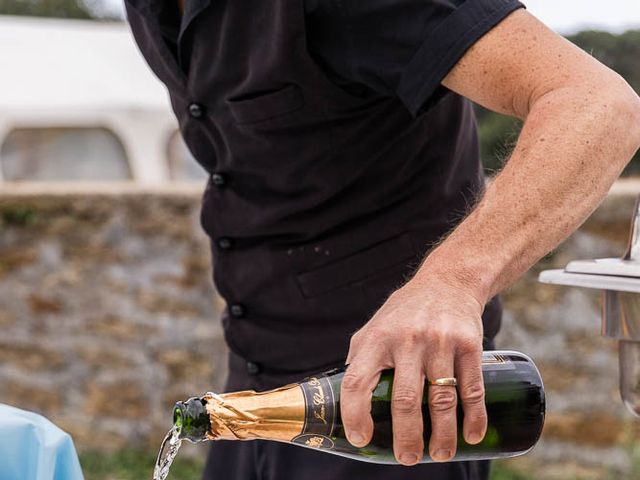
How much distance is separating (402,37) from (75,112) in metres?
6.06

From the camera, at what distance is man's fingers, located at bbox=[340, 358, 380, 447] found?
87cm

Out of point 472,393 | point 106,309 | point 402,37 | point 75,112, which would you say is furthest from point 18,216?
point 75,112

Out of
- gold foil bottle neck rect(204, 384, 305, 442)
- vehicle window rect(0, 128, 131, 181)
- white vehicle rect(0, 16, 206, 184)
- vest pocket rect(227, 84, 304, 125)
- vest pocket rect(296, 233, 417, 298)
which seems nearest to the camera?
gold foil bottle neck rect(204, 384, 305, 442)

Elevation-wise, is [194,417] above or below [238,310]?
above

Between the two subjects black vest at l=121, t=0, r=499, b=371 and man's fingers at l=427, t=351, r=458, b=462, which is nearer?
man's fingers at l=427, t=351, r=458, b=462

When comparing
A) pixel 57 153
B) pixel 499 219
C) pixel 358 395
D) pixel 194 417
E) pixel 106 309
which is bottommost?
pixel 57 153

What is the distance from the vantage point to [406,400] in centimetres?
85

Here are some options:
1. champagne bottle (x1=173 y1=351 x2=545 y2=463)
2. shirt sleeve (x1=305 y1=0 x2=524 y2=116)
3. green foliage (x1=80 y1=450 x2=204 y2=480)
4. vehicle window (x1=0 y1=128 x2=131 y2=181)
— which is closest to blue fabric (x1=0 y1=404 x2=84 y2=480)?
champagne bottle (x1=173 y1=351 x2=545 y2=463)

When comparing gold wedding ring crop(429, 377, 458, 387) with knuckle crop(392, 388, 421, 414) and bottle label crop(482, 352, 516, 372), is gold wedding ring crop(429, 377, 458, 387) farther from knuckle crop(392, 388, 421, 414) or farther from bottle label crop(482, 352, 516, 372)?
bottle label crop(482, 352, 516, 372)

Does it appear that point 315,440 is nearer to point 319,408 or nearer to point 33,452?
point 319,408

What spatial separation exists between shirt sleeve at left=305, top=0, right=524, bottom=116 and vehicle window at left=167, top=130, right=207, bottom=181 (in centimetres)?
646

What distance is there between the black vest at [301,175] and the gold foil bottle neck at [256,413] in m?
0.45

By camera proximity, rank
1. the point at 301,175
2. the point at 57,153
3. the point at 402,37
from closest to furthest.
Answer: the point at 402,37
the point at 301,175
the point at 57,153

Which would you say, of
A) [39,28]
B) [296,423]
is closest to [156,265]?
[296,423]
